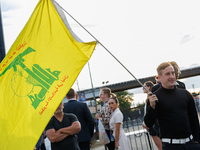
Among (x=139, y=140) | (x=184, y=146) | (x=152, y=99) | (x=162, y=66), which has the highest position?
(x=162, y=66)

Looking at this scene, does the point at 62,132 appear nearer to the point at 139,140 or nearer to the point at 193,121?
the point at 193,121

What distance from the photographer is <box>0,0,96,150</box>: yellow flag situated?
3.11 m

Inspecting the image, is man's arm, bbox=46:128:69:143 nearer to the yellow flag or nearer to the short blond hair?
the yellow flag

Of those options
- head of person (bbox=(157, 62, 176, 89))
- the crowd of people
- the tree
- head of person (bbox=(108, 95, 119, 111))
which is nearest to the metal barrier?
head of person (bbox=(108, 95, 119, 111))

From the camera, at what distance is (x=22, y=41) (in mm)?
3754

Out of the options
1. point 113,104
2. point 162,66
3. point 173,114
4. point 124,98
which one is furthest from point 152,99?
point 124,98

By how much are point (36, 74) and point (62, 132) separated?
1.23m

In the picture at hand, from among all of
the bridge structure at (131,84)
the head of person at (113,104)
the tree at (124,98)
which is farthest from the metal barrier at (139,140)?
the tree at (124,98)

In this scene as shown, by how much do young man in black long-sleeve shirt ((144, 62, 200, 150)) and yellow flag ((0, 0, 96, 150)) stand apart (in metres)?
1.16

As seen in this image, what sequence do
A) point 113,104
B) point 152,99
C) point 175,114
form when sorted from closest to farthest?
point 152,99
point 175,114
point 113,104

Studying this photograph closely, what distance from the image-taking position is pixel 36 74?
339 cm

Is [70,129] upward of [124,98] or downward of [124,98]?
downward

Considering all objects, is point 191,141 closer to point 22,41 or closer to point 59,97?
Result: point 59,97

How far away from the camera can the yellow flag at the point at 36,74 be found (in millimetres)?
3113
